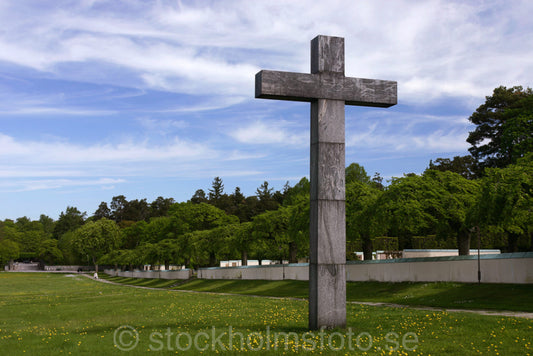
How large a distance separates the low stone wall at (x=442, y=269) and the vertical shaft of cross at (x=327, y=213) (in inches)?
739

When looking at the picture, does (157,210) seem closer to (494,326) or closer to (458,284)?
(458,284)

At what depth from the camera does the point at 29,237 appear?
7416 inches

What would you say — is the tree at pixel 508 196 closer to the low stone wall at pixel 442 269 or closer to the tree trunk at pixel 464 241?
the low stone wall at pixel 442 269

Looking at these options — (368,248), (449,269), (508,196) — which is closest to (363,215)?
(368,248)

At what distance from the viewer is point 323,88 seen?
15945 mm

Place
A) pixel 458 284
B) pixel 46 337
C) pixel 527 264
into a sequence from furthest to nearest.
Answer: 1. pixel 458 284
2. pixel 527 264
3. pixel 46 337

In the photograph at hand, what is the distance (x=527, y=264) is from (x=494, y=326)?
16135mm

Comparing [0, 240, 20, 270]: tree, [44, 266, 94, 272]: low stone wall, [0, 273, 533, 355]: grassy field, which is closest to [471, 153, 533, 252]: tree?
[0, 273, 533, 355]: grassy field

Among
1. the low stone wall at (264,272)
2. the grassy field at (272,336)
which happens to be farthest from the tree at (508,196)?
Result: the low stone wall at (264,272)

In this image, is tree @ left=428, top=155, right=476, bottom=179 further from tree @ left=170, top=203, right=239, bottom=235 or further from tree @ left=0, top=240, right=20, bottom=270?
tree @ left=0, top=240, right=20, bottom=270

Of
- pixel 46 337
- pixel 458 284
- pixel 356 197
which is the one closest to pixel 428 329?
pixel 46 337

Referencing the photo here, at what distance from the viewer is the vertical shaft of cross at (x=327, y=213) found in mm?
15344

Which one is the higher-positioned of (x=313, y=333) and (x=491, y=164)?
(x=491, y=164)

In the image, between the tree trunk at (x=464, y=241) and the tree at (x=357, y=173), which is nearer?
the tree trunk at (x=464, y=241)
